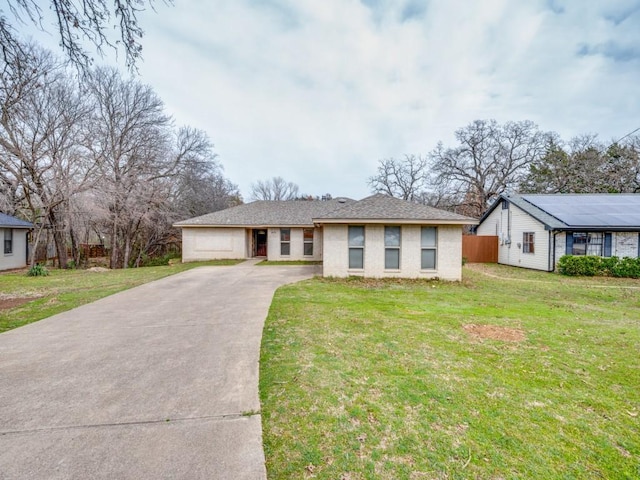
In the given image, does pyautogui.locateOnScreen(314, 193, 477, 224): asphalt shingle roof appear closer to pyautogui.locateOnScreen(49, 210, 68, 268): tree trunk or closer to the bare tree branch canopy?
the bare tree branch canopy

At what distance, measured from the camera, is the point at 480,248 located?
62.3 ft

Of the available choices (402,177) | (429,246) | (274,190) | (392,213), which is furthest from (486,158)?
(274,190)

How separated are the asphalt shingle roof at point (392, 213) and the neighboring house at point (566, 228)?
687 centimetres

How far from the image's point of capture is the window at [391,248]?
1089 centimetres

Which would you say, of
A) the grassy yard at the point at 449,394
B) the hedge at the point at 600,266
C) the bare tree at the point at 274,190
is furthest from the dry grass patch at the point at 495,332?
the bare tree at the point at 274,190

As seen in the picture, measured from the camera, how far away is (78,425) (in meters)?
2.52

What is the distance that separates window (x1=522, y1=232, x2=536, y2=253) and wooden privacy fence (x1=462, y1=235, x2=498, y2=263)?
2682 mm

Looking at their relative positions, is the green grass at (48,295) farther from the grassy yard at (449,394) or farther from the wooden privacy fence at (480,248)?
the wooden privacy fence at (480,248)

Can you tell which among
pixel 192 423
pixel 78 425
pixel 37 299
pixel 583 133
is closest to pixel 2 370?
pixel 78 425

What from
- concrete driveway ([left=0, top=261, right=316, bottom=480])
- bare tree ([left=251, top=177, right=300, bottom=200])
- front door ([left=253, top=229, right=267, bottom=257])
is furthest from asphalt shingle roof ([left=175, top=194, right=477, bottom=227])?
bare tree ([left=251, top=177, right=300, bottom=200])

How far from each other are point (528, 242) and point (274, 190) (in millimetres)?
43927

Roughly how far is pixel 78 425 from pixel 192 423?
38.7 inches

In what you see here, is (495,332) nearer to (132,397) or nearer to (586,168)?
(132,397)

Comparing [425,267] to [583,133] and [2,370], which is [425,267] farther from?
[583,133]
